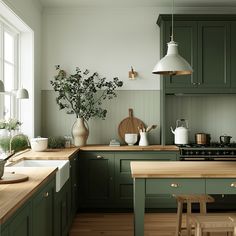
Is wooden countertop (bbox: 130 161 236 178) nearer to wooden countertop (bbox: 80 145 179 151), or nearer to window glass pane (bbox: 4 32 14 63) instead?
wooden countertop (bbox: 80 145 179 151)

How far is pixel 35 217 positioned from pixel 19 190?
0.89 feet

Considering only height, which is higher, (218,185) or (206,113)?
(206,113)

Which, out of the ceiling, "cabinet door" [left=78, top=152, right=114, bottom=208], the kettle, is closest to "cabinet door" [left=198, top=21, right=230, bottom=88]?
the ceiling

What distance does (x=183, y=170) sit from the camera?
3.58 meters

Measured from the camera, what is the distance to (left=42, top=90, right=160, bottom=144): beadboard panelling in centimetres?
610

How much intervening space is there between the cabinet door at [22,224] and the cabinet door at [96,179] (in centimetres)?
296

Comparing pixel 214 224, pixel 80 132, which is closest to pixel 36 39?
pixel 80 132

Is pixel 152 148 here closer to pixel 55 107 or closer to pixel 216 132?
pixel 216 132

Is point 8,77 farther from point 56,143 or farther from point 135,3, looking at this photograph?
point 135,3

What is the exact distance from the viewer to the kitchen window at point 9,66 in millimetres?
4738

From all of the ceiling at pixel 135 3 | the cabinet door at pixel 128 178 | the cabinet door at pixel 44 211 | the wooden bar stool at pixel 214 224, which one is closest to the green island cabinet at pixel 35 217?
the cabinet door at pixel 44 211

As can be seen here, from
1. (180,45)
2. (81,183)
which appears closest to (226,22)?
(180,45)

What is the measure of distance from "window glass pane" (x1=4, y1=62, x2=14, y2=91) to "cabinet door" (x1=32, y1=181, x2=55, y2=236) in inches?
79.5

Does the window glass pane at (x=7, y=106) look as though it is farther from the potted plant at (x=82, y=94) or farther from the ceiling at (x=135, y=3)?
the ceiling at (x=135, y=3)
